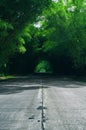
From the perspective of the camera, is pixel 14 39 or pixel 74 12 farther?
pixel 74 12

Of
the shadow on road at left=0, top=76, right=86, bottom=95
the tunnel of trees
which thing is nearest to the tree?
the tunnel of trees

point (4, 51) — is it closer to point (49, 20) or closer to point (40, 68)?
point (49, 20)

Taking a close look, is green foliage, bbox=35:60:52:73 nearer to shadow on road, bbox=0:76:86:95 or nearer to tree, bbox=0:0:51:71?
tree, bbox=0:0:51:71

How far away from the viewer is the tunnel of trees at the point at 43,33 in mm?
37375

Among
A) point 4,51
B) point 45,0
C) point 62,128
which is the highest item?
point 45,0

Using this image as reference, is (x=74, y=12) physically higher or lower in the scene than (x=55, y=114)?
higher

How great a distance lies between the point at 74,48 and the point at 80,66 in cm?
332

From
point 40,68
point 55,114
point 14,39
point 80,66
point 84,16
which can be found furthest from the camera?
point 40,68

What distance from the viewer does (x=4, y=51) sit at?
1634 inches

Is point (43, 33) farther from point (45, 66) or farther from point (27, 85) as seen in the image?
point (45, 66)

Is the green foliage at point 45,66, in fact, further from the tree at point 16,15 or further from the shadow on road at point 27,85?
the shadow on road at point 27,85

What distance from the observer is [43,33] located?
222 ft

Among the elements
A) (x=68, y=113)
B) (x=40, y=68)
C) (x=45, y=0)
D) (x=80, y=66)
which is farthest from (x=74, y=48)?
(x=40, y=68)

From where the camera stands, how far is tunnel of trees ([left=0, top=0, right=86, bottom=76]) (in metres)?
37.4
